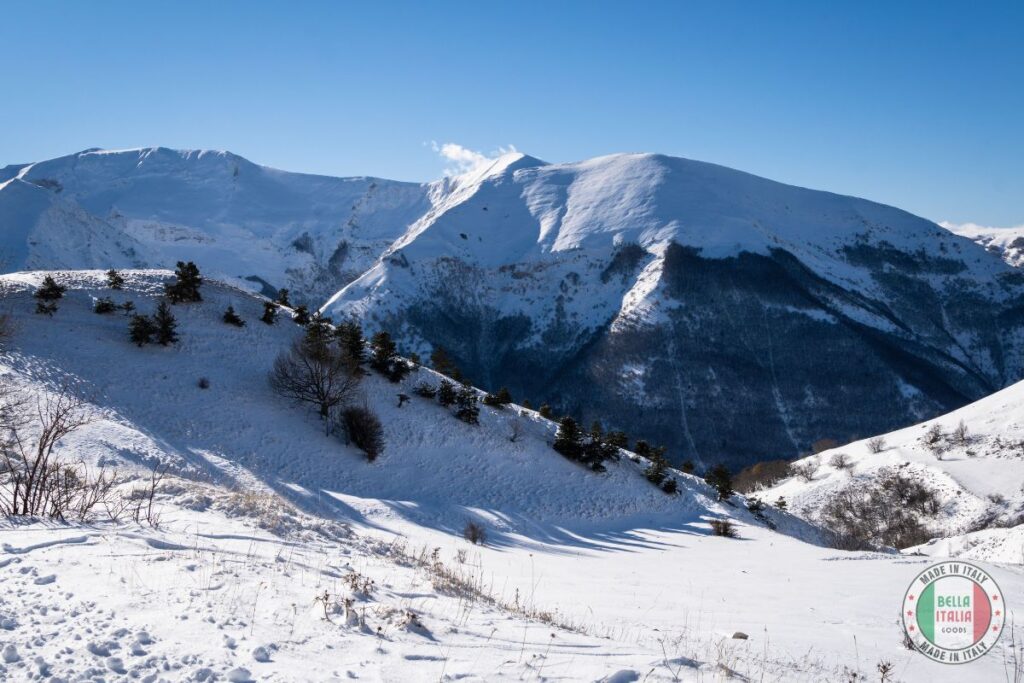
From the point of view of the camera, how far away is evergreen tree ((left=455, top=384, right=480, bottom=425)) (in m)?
30.1

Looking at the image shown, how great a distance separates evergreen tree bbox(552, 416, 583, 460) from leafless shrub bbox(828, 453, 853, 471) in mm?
32339

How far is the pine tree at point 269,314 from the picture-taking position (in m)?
33.3

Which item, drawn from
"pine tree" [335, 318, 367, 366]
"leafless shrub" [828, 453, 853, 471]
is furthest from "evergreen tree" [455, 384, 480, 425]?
A: "leafless shrub" [828, 453, 853, 471]

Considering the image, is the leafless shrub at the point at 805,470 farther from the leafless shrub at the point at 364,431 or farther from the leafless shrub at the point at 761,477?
the leafless shrub at the point at 364,431

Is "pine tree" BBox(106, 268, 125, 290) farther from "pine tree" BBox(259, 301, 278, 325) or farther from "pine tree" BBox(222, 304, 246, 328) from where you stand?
"pine tree" BBox(259, 301, 278, 325)

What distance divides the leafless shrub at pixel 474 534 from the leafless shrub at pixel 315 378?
975cm

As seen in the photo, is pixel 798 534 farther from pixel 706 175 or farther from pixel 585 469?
pixel 706 175

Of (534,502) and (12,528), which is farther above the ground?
(12,528)

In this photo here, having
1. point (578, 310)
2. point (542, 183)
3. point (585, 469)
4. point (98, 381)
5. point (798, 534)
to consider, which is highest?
point (542, 183)

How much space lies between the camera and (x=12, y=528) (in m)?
7.36

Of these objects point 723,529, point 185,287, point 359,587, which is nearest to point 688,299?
point 723,529

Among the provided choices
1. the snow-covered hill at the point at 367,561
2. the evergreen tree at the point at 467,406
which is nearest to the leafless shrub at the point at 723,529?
the snow-covered hill at the point at 367,561

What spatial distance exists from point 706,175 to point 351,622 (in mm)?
183174

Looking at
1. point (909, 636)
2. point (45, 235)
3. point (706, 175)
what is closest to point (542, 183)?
point (706, 175)
